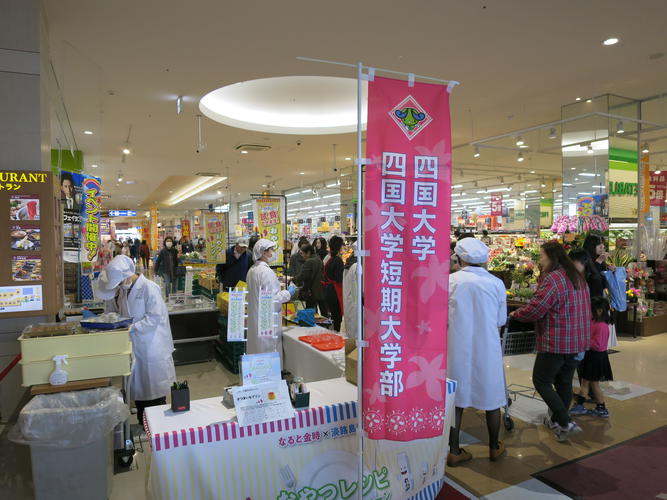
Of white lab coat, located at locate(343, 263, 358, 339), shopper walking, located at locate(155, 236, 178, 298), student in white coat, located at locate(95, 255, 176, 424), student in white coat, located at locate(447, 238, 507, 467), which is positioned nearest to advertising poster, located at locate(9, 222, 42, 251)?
student in white coat, located at locate(95, 255, 176, 424)

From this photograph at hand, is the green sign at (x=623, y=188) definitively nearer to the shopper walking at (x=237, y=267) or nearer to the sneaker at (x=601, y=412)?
the sneaker at (x=601, y=412)

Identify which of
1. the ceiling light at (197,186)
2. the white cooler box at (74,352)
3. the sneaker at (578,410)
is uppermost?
the ceiling light at (197,186)

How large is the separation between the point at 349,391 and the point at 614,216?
6555mm

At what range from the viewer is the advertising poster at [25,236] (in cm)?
335

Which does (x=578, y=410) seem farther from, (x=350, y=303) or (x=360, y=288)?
(x=360, y=288)

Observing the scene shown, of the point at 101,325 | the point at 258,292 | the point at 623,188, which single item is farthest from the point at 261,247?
the point at 623,188

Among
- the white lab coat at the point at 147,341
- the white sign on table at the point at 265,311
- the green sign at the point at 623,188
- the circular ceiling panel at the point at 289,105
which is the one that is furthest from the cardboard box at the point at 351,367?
the green sign at the point at 623,188

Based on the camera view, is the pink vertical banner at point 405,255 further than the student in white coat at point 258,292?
No

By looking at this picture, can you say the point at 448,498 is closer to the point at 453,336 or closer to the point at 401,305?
the point at 453,336

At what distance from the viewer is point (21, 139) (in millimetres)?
3500

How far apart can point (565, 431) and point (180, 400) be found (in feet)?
10.00

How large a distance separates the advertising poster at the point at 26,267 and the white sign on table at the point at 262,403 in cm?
220

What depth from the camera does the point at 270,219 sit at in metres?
5.65

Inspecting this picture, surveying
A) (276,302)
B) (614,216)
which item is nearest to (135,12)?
(276,302)
